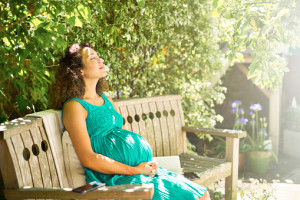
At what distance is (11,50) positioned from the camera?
2258 mm

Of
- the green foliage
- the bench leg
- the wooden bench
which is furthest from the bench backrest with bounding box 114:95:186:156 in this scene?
the bench leg

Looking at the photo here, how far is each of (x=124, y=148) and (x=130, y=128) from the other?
856mm

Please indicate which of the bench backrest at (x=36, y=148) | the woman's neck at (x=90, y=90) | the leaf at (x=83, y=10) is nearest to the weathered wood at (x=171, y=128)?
the bench backrest at (x=36, y=148)

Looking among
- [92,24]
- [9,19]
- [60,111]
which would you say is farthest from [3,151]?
[92,24]

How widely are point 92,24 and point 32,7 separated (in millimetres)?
980

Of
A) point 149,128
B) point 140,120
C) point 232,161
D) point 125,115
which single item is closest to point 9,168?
point 125,115

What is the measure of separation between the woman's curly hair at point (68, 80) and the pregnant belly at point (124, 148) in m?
0.36

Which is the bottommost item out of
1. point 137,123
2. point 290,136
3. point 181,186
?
point 290,136

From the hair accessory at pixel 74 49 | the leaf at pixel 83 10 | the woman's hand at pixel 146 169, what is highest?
the leaf at pixel 83 10

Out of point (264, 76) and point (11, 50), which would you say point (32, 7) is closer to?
point (11, 50)

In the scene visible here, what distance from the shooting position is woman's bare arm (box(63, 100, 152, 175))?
7.41 feet

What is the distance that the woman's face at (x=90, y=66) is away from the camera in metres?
2.53

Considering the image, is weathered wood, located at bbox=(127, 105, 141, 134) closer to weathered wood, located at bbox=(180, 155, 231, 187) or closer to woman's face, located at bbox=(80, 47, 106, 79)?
weathered wood, located at bbox=(180, 155, 231, 187)

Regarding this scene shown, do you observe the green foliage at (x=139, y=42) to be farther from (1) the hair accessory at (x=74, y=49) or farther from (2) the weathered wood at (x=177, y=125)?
(2) the weathered wood at (x=177, y=125)
